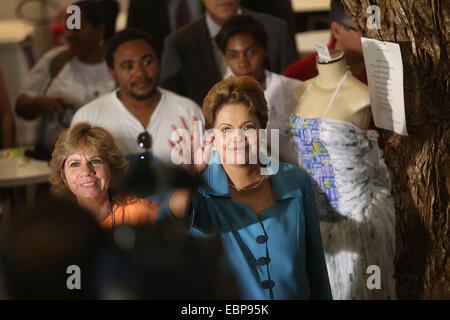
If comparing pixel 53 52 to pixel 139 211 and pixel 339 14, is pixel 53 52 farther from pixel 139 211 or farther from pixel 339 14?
pixel 339 14

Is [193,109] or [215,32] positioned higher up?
[215,32]

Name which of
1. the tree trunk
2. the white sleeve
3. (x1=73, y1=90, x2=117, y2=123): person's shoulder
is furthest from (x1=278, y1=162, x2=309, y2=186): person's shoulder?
the white sleeve

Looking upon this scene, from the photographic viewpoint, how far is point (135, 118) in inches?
61.0

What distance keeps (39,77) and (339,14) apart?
2.91 feet

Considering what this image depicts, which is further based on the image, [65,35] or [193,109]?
[65,35]

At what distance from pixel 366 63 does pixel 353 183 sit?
0.32 m

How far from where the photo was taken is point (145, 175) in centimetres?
145

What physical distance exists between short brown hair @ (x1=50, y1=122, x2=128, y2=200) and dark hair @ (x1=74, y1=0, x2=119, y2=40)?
320 mm

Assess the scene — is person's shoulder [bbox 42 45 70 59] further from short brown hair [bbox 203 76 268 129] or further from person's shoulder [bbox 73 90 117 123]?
short brown hair [bbox 203 76 268 129]

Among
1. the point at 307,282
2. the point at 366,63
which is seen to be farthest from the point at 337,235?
the point at 366,63

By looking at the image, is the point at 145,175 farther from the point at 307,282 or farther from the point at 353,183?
the point at 353,183

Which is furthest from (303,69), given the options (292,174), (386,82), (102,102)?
(102,102)

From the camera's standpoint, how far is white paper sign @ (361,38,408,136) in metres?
1.47
